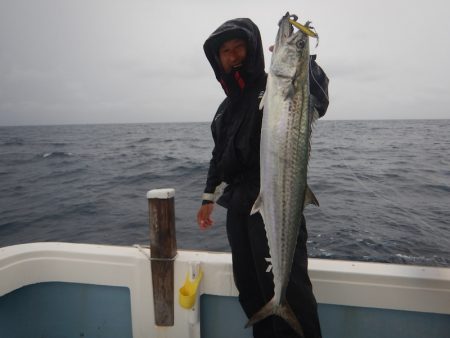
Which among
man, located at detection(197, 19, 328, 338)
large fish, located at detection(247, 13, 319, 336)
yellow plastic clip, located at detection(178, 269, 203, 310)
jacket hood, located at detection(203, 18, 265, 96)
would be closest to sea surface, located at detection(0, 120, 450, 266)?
yellow plastic clip, located at detection(178, 269, 203, 310)

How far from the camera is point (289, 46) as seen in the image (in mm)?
2023

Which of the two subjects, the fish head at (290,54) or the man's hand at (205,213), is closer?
the fish head at (290,54)

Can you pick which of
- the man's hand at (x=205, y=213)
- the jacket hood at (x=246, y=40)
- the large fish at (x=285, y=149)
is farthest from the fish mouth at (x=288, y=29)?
the man's hand at (x=205, y=213)

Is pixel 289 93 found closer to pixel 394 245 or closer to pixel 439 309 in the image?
pixel 439 309

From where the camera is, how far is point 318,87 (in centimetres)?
233

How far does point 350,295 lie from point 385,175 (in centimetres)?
1358

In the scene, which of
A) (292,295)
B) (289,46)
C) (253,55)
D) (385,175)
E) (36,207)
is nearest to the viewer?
(289,46)

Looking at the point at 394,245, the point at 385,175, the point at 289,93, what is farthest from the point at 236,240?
the point at 385,175

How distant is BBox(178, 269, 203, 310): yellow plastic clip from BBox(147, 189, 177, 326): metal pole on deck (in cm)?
20

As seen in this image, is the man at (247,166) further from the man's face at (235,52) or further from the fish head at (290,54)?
the fish head at (290,54)

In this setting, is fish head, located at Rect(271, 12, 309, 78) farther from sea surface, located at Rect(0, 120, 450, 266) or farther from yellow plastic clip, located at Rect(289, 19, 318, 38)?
sea surface, located at Rect(0, 120, 450, 266)

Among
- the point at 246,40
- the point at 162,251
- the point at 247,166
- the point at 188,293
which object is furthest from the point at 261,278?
the point at 246,40

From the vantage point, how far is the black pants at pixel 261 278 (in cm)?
235

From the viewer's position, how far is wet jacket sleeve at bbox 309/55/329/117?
7.63ft
